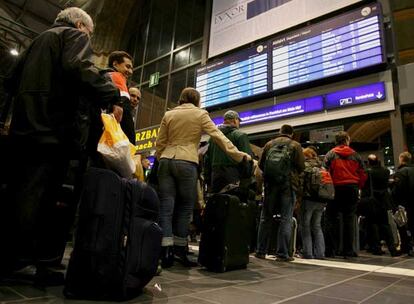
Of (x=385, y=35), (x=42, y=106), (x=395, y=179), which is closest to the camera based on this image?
(x=42, y=106)

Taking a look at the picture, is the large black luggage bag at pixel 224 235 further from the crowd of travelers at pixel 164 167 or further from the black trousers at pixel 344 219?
the black trousers at pixel 344 219

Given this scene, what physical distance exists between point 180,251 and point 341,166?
8.33 ft

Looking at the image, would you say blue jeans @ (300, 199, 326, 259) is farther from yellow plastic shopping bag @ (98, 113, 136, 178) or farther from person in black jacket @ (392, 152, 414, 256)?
yellow plastic shopping bag @ (98, 113, 136, 178)

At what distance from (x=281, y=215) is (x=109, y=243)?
2457 mm

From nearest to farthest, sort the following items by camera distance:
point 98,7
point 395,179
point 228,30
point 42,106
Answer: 1. point 42,106
2. point 395,179
3. point 228,30
4. point 98,7

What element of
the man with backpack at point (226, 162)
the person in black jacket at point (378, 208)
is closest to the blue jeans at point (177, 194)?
the man with backpack at point (226, 162)

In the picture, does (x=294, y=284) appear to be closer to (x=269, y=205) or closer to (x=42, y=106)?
(x=269, y=205)

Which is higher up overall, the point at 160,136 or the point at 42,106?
the point at 160,136

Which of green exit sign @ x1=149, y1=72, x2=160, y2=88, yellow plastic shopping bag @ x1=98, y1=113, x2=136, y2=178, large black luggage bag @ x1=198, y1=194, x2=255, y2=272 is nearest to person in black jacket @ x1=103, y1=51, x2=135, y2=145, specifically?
yellow plastic shopping bag @ x1=98, y1=113, x2=136, y2=178

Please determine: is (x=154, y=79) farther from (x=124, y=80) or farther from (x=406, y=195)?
(x=124, y=80)

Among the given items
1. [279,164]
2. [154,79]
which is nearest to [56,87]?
[279,164]

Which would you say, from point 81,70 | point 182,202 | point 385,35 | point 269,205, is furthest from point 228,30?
point 81,70

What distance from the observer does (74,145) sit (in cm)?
176

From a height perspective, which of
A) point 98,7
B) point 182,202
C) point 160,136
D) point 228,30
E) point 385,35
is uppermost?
point 98,7
